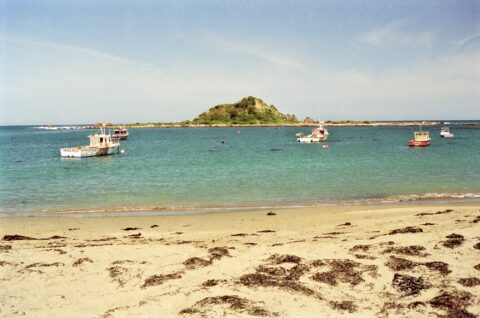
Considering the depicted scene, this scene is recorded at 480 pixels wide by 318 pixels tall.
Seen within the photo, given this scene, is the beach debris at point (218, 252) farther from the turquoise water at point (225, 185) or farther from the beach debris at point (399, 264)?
the turquoise water at point (225, 185)

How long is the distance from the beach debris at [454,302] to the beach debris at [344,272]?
62.8 inches

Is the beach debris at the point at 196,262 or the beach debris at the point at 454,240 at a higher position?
the beach debris at the point at 196,262

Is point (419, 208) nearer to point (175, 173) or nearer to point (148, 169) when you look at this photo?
point (175, 173)

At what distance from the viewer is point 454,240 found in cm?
1106

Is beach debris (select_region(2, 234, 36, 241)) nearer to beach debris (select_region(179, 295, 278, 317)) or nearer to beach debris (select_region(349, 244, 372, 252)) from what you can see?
beach debris (select_region(179, 295, 278, 317))

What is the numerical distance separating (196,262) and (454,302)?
581 cm

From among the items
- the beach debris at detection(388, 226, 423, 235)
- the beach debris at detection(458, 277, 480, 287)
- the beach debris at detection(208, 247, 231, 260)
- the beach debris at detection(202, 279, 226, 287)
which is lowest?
the beach debris at detection(388, 226, 423, 235)

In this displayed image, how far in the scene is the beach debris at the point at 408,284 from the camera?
7965 millimetres

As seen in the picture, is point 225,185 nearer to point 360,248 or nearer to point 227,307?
point 360,248

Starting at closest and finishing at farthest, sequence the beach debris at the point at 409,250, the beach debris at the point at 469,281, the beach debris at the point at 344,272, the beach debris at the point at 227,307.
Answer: the beach debris at the point at 227,307 < the beach debris at the point at 469,281 < the beach debris at the point at 344,272 < the beach debris at the point at 409,250

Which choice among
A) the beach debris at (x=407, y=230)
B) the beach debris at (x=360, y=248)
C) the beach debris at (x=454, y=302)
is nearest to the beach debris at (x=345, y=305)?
the beach debris at (x=454, y=302)

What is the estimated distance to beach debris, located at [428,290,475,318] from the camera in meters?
6.94

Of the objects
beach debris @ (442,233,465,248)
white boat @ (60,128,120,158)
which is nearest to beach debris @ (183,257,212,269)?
beach debris @ (442,233,465,248)

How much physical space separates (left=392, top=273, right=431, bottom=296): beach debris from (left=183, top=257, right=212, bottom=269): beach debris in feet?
14.6
